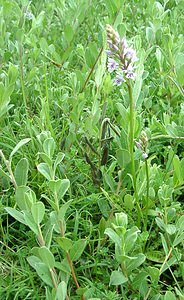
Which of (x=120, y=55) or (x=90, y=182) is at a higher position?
(x=120, y=55)

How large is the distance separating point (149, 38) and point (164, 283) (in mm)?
1310

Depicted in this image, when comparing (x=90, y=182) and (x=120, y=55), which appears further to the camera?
(x=90, y=182)

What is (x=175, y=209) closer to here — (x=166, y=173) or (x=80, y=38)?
(x=166, y=173)

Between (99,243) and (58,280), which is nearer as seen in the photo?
(58,280)

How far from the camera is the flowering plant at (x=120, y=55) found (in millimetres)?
1485

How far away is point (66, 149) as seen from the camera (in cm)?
212

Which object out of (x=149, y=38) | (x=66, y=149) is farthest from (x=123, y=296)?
(x=149, y=38)

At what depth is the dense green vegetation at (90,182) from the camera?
61.0 inches

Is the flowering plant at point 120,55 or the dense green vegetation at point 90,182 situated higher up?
the flowering plant at point 120,55

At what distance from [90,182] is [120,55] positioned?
0.62 meters

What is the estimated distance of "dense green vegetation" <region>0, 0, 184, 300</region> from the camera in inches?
61.0

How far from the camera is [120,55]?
4.95 feet

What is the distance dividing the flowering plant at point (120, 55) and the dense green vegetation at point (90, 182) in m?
0.04

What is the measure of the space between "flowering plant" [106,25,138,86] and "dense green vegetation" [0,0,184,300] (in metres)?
0.04
